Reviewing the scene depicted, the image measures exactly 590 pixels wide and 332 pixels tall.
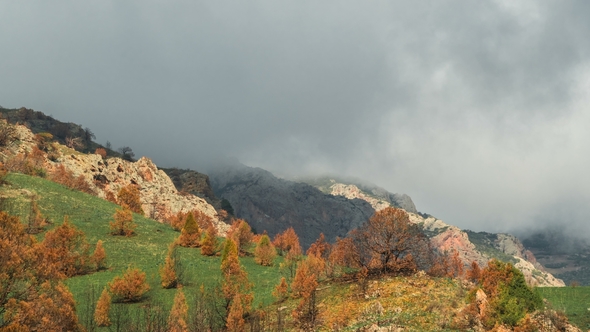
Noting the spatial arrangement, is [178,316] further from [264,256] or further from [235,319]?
[264,256]

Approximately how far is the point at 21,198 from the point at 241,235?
131ft

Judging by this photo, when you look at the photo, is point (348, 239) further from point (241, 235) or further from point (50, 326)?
point (241, 235)

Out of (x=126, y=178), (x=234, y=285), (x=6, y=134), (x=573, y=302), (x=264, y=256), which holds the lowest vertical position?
(x=234, y=285)

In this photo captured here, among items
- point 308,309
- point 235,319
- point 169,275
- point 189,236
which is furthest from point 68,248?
point 308,309

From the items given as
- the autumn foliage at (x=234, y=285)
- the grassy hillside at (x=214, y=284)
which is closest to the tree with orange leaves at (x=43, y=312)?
the grassy hillside at (x=214, y=284)

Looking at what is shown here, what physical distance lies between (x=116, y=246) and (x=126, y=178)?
213 ft

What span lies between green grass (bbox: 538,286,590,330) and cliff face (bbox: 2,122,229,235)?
90172 mm

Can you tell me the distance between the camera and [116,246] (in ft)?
185

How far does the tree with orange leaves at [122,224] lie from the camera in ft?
201

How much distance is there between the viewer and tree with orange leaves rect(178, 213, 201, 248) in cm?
6744

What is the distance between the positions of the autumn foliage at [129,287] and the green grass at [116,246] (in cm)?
151

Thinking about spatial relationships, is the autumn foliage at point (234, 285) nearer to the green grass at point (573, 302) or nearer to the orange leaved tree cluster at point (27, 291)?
the orange leaved tree cluster at point (27, 291)

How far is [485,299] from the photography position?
1006 inches

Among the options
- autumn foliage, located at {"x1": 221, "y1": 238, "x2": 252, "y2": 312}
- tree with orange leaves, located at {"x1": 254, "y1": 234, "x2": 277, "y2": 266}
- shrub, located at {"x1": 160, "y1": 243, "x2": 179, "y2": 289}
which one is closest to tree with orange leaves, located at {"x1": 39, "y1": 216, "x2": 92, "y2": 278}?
shrub, located at {"x1": 160, "y1": 243, "x2": 179, "y2": 289}
